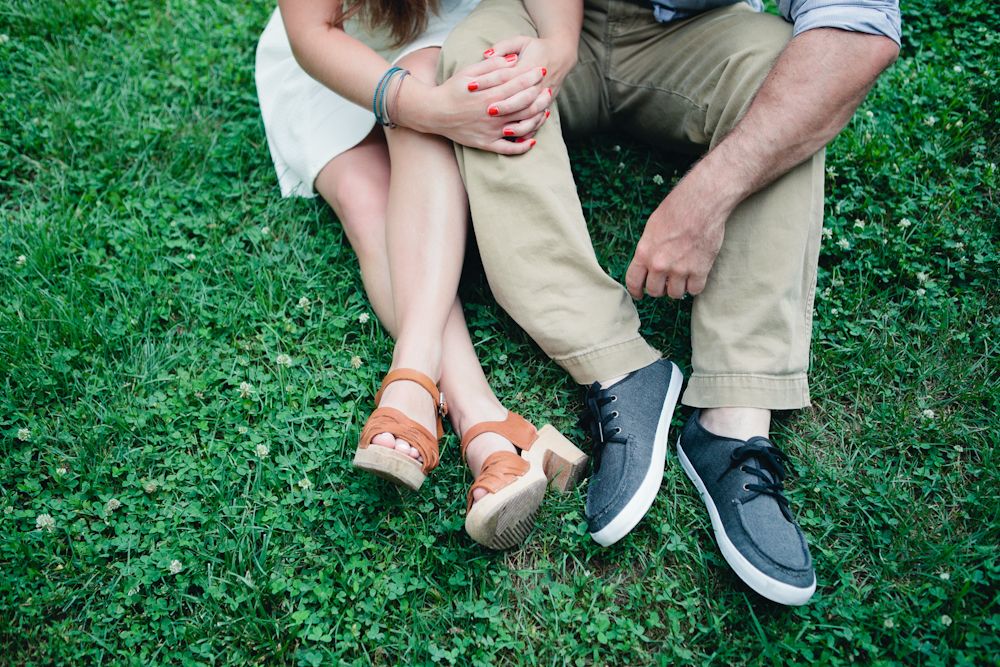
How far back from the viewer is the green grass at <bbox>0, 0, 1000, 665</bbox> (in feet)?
6.37

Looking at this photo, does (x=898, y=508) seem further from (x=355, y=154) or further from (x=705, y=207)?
(x=355, y=154)

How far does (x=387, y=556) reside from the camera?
2.05m

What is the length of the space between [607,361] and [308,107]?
1.39 meters

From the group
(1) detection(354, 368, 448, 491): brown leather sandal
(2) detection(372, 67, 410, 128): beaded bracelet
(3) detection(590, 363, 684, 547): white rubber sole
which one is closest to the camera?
(1) detection(354, 368, 448, 491): brown leather sandal

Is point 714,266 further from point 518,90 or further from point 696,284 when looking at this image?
point 518,90

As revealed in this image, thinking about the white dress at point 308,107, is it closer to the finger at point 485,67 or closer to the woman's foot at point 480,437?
the finger at point 485,67

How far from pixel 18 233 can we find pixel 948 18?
385cm

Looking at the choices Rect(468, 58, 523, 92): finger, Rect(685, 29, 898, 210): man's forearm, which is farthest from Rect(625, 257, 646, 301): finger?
Rect(468, 58, 523, 92): finger

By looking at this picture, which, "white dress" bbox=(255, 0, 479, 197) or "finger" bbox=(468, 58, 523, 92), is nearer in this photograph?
"finger" bbox=(468, 58, 523, 92)

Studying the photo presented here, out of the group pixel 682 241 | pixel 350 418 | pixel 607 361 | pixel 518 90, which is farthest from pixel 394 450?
pixel 518 90

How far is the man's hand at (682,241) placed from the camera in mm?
1987

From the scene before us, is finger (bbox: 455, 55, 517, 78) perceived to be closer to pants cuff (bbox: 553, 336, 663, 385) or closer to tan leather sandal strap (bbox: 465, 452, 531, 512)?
pants cuff (bbox: 553, 336, 663, 385)

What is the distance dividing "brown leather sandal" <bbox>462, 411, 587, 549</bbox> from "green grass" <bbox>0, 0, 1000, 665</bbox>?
9 cm

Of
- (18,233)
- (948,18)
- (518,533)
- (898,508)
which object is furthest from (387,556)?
(948,18)
